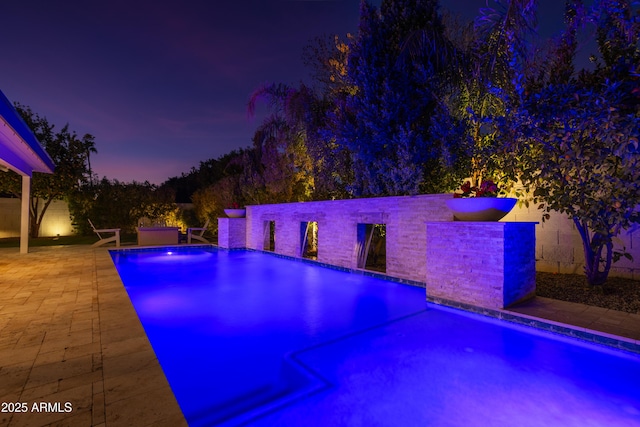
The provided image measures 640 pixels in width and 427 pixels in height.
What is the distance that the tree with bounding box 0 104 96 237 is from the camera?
629 inches

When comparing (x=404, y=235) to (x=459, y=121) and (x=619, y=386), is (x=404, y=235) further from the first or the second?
(x=619, y=386)

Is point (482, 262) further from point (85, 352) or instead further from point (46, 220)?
point (46, 220)

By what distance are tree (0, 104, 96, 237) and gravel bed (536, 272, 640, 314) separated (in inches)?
795

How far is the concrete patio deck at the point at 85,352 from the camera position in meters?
2.12

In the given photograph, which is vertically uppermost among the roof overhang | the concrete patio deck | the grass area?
the roof overhang

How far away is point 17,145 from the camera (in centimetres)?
739

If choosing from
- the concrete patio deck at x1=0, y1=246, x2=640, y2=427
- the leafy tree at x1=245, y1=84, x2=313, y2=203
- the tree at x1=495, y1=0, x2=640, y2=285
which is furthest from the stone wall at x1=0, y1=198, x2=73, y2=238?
the tree at x1=495, y1=0, x2=640, y2=285

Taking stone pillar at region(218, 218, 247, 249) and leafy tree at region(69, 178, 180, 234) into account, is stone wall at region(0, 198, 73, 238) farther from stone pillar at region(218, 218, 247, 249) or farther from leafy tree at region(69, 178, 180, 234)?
stone pillar at region(218, 218, 247, 249)

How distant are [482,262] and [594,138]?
245 centimetres

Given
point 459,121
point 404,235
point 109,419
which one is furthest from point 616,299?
point 109,419

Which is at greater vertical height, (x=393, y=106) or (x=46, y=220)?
Result: (x=393, y=106)

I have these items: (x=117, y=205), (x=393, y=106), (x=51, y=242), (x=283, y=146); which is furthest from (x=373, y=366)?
(x=117, y=205)

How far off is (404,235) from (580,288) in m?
3.31

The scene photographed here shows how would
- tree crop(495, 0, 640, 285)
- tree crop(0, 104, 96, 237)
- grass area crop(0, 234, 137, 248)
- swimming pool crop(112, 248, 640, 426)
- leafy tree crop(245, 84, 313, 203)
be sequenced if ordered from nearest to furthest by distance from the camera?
swimming pool crop(112, 248, 640, 426) < tree crop(495, 0, 640, 285) < leafy tree crop(245, 84, 313, 203) < grass area crop(0, 234, 137, 248) < tree crop(0, 104, 96, 237)
